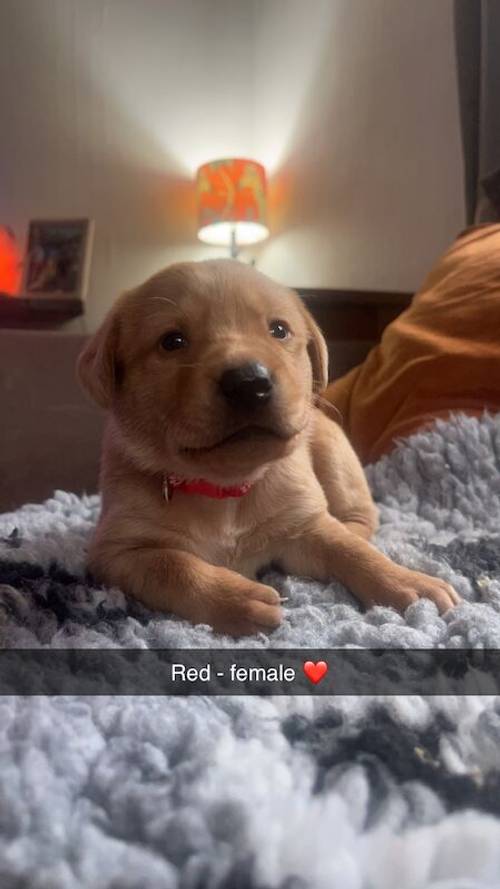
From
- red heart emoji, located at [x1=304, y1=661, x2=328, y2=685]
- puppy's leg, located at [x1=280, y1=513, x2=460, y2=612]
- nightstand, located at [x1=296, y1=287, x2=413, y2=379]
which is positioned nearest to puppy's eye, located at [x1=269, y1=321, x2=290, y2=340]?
puppy's leg, located at [x1=280, y1=513, x2=460, y2=612]

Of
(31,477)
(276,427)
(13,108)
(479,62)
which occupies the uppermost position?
(479,62)

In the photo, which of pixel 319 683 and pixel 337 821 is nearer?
pixel 337 821

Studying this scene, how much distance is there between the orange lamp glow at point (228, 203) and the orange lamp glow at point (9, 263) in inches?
15.6

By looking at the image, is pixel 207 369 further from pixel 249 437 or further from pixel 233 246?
pixel 233 246

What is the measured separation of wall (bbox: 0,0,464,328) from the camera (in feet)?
4.59

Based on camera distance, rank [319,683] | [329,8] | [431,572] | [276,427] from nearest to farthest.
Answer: [319,683] < [276,427] < [431,572] < [329,8]

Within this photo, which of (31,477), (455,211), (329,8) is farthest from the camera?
(455,211)

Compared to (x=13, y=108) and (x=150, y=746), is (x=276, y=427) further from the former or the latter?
(x=13, y=108)

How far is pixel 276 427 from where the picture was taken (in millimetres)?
653

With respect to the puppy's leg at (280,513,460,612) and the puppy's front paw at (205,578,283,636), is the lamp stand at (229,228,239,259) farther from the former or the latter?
the puppy's front paw at (205,578,283,636)

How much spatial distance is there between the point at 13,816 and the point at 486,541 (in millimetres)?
625

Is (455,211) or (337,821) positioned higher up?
(455,211)

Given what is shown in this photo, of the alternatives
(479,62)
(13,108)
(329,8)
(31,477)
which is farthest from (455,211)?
(31,477)

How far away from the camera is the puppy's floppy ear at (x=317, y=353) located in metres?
0.88
